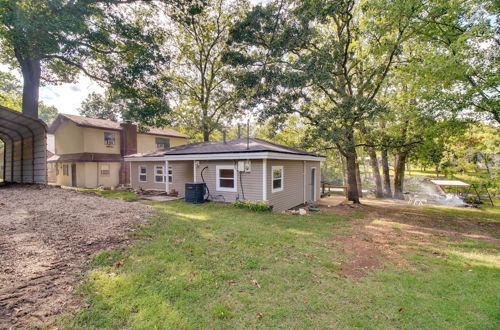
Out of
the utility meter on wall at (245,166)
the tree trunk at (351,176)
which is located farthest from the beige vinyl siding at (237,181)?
the tree trunk at (351,176)

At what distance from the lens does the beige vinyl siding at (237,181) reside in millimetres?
9539

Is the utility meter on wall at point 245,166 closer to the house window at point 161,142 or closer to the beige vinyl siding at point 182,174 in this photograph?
the beige vinyl siding at point 182,174

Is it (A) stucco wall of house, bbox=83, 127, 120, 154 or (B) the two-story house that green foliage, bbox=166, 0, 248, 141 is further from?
(A) stucco wall of house, bbox=83, 127, 120, 154

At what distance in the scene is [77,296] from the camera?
9.48 feet

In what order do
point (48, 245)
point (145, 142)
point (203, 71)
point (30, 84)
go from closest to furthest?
point (48, 245), point (30, 84), point (203, 71), point (145, 142)

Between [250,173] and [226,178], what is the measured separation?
149 centimetres

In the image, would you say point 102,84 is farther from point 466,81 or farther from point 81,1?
point 466,81

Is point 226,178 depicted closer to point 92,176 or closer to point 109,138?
point 92,176

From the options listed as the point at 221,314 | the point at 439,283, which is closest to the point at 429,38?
the point at 439,283

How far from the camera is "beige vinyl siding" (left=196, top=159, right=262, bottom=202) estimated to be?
954 cm

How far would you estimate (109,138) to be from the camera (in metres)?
18.7

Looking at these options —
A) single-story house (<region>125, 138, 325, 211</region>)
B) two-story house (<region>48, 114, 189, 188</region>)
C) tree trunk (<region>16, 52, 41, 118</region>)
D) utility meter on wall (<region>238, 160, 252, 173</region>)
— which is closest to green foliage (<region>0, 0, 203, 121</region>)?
tree trunk (<region>16, 52, 41, 118</region>)

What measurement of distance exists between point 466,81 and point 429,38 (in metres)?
2.94

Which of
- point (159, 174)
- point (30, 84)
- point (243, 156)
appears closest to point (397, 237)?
point (243, 156)
